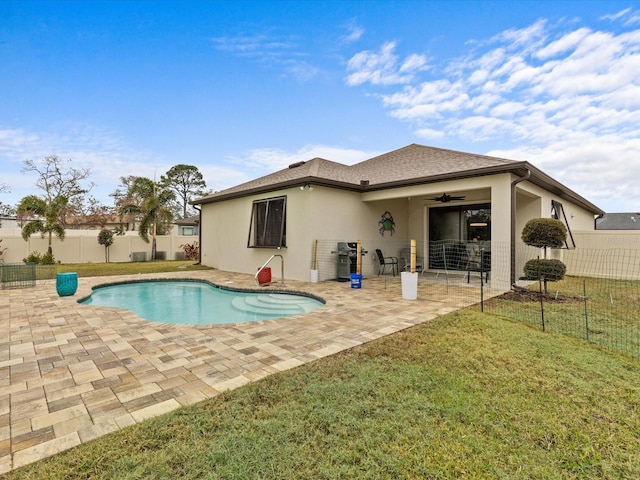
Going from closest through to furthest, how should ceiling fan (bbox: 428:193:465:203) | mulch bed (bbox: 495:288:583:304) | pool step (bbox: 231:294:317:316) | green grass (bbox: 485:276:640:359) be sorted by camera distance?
green grass (bbox: 485:276:640:359)
mulch bed (bbox: 495:288:583:304)
pool step (bbox: 231:294:317:316)
ceiling fan (bbox: 428:193:465:203)

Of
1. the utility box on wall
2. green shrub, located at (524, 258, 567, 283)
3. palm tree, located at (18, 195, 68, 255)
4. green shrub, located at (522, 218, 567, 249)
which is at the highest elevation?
palm tree, located at (18, 195, 68, 255)

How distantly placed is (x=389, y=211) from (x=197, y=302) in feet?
23.8

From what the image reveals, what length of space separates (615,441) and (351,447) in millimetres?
Answer: 1720

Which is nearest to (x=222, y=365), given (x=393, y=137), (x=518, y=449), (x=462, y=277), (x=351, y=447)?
(x=351, y=447)

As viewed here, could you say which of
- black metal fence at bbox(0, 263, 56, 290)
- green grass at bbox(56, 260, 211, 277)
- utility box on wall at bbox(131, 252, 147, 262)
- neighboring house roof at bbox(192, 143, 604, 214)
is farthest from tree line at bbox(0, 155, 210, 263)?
black metal fence at bbox(0, 263, 56, 290)

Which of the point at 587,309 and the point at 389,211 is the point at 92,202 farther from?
the point at 587,309

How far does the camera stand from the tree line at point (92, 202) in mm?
15531

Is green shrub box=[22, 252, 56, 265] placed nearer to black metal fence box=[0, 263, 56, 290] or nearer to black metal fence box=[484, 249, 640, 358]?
black metal fence box=[0, 263, 56, 290]

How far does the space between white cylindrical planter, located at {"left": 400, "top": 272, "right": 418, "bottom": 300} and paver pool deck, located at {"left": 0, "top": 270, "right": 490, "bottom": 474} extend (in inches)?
11.6

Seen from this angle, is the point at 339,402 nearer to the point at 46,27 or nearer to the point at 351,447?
the point at 351,447

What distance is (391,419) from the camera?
2193 millimetres

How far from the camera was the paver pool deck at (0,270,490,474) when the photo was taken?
2184 mm

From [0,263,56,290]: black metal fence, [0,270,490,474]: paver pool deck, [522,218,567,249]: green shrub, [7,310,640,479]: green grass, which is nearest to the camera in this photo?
[7,310,640,479]: green grass

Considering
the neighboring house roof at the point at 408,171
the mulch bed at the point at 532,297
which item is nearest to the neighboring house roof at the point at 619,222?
the neighboring house roof at the point at 408,171
